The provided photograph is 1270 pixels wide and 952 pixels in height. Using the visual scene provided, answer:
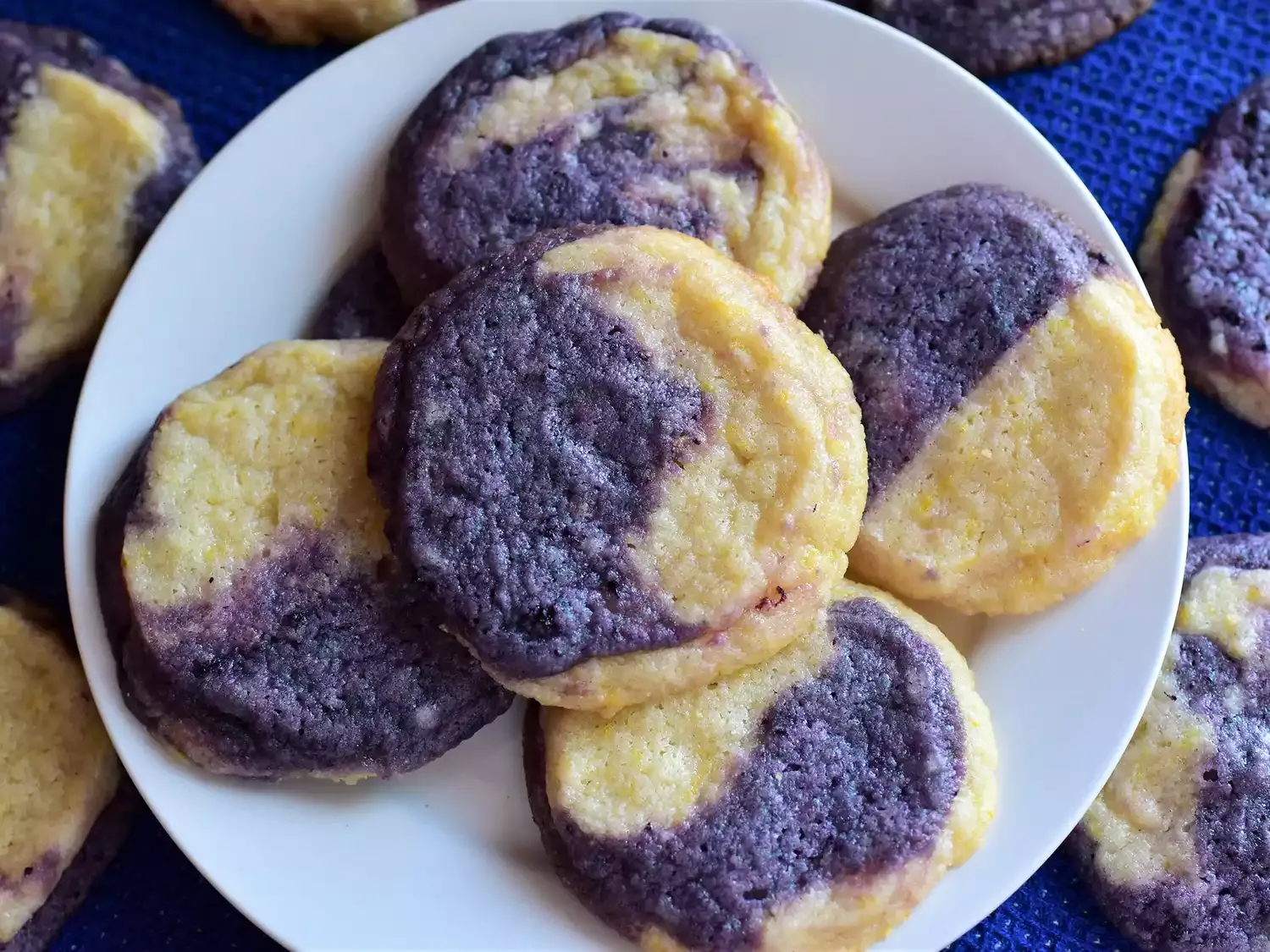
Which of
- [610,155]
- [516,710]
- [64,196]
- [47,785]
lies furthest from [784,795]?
[64,196]

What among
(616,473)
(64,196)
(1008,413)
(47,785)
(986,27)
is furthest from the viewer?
(986,27)

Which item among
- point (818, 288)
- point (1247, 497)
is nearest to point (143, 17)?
point (818, 288)

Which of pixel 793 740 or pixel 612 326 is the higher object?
pixel 612 326

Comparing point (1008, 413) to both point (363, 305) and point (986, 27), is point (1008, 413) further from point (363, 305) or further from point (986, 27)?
point (363, 305)

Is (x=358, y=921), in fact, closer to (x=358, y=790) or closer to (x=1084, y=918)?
(x=358, y=790)

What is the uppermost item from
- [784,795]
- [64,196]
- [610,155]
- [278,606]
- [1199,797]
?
[610,155]
